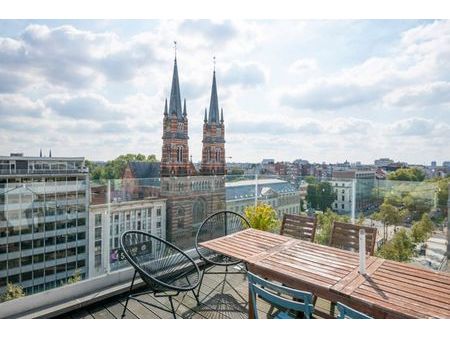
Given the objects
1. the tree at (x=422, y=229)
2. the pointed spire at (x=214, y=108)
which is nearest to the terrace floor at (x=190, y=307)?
the tree at (x=422, y=229)

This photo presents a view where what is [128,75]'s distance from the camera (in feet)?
36.8

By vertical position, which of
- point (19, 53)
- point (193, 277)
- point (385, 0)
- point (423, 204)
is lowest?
point (193, 277)

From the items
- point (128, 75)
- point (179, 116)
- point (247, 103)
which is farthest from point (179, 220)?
point (179, 116)

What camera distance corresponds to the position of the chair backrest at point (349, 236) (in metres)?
2.51

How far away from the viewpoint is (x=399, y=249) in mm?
3387

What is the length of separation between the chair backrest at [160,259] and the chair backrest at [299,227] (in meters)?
1.03

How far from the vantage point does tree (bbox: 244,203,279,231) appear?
3.87 m

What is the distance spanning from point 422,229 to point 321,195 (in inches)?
48.7

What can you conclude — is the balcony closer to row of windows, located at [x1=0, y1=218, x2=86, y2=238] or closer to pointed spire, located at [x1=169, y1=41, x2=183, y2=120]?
row of windows, located at [x1=0, y1=218, x2=86, y2=238]

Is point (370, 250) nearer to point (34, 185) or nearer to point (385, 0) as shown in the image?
point (385, 0)

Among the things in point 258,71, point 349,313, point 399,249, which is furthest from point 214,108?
point 349,313

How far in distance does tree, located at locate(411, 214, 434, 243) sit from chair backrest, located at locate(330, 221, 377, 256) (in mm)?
1270

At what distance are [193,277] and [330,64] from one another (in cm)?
512

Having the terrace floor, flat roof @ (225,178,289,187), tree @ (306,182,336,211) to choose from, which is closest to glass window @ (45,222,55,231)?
the terrace floor
